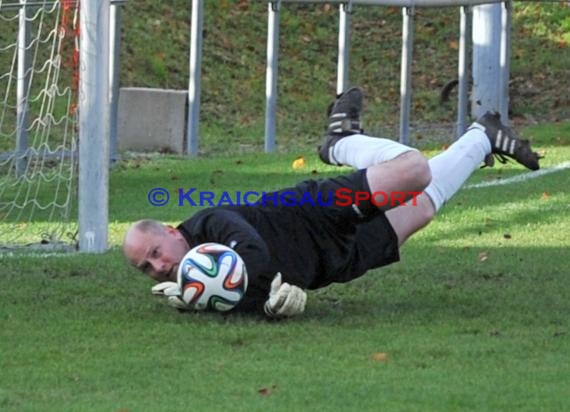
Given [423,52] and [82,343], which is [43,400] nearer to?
[82,343]

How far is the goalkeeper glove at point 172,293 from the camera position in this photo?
724cm

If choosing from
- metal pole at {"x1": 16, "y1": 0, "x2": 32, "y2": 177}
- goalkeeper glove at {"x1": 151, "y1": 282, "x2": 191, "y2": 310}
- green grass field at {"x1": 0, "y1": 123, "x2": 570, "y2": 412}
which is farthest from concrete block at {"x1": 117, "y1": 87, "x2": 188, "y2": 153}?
goalkeeper glove at {"x1": 151, "y1": 282, "x2": 191, "y2": 310}

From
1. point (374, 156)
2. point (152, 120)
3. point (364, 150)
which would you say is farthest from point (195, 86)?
point (374, 156)

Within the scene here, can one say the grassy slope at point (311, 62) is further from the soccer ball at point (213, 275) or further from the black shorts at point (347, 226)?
the soccer ball at point (213, 275)

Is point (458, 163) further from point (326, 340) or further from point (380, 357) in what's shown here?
point (380, 357)

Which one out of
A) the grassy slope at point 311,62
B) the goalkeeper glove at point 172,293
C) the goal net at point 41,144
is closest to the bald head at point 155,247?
the goalkeeper glove at point 172,293

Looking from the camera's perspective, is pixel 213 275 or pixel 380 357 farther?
pixel 213 275

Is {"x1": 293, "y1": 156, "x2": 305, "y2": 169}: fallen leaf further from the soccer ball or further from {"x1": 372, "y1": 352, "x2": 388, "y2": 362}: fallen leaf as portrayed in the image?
{"x1": 372, "y1": 352, "x2": 388, "y2": 362}: fallen leaf

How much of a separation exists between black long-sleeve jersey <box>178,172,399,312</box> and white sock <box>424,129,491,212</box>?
0.45m

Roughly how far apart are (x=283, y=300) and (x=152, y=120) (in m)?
9.06

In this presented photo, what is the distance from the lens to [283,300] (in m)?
7.10

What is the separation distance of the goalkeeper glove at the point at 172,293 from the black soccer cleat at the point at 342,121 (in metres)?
1.10

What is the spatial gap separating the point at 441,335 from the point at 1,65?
11.7 m

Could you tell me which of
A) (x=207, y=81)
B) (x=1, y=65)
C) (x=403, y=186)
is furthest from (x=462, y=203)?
(x=207, y=81)
